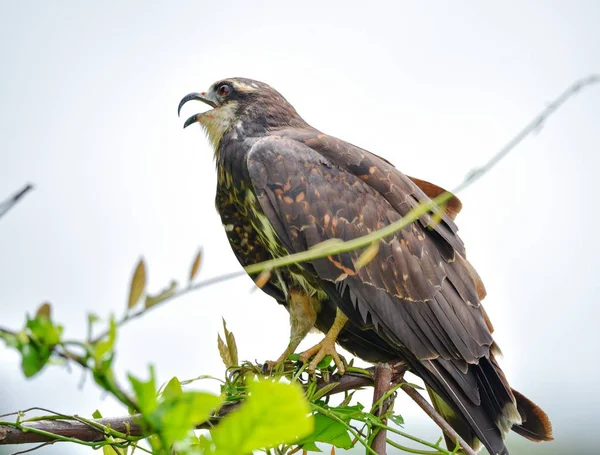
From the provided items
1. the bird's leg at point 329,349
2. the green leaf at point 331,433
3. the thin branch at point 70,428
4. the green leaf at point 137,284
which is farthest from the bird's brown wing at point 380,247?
the green leaf at point 137,284

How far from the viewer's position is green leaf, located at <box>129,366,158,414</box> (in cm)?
44

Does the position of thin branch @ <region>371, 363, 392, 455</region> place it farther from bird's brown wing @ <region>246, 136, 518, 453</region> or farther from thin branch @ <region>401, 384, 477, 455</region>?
bird's brown wing @ <region>246, 136, 518, 453</region>

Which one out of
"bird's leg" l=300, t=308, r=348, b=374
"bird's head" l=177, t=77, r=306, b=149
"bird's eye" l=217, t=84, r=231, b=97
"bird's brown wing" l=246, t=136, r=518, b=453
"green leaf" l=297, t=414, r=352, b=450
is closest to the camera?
"green leaf" l=297, t=414, r=352, b=450

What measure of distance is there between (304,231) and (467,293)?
75 centimetres

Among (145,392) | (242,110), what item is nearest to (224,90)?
(242,110)

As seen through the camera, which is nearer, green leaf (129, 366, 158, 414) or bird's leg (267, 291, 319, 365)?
green leaf (129, 366, 158, 414)

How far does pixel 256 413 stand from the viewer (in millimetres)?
458

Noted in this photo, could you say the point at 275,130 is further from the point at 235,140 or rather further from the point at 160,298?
the point at 160,298

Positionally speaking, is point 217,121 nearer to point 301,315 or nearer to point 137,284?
point 301,315

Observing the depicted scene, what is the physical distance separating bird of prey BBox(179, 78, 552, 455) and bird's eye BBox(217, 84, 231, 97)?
0.76 ft

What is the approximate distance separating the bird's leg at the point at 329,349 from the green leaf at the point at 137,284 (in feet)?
6.80

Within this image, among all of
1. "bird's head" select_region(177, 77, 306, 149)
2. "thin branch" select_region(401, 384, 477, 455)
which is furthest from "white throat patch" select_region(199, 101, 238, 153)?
"thin branch" select_region(401, 384, 477, 455)

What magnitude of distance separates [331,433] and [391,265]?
106 cm

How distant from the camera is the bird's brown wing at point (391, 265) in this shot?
9.27 feet
